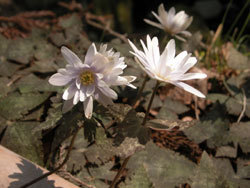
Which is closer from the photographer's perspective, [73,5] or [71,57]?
[71,57]

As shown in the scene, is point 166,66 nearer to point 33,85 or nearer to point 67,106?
point 67,106

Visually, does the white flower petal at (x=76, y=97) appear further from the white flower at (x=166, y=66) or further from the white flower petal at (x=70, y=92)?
the white flower at (x=166, y=66)

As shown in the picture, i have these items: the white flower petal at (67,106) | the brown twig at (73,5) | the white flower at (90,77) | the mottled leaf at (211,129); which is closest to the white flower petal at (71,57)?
the white flower at (90,77)

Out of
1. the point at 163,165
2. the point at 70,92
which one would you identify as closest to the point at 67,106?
the point at 70,92

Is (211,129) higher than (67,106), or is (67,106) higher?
(67,106)

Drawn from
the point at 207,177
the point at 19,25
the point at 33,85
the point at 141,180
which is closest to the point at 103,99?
the point at 141,180

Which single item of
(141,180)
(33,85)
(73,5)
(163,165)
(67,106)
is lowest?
(163,165)

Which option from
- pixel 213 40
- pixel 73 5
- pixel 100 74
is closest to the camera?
pixel 100 74

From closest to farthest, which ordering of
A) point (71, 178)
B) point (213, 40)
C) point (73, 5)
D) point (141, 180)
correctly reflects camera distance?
1. point (141, 180)
2. point (71, 178)
3. point (213, 40)
4. point (73, 5)
